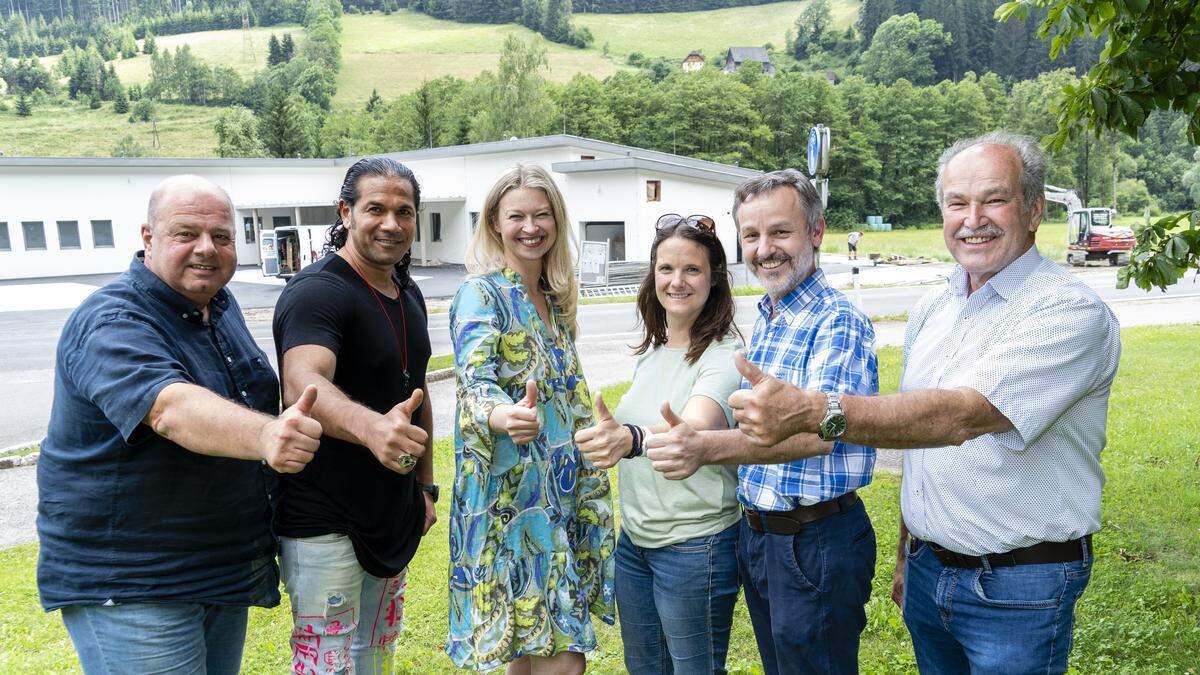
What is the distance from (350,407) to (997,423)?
72.9 inches

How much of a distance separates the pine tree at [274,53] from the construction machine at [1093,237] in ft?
391

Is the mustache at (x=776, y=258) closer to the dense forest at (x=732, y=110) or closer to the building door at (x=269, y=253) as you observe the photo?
the building door at (x=269, y=253)

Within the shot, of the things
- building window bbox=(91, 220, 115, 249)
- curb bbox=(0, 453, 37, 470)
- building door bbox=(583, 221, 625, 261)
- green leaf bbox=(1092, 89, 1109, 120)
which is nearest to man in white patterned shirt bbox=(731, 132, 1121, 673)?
green leaf bbox=(1092, 89, 1109, 120)

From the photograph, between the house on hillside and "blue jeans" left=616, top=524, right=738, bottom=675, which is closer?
"blue jeans" left=616, top=524, right=738, bottom=675

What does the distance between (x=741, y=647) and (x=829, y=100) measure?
81.9 meters

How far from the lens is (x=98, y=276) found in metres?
35.6

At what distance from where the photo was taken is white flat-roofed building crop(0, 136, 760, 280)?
97.9 ft

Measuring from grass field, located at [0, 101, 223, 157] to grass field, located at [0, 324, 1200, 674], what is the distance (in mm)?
80840

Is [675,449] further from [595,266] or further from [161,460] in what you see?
[595,266]

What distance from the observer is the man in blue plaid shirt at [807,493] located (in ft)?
8.15

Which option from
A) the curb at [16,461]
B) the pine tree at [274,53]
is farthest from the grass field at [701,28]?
the curb at [16,461]

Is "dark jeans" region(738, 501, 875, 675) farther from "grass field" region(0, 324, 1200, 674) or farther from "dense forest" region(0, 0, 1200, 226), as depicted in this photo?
"dense forest" region(0, 0, 1200, 226)

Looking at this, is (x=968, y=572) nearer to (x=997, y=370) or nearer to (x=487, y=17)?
(x=997, y=370)

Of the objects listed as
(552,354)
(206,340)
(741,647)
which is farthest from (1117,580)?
(206,340)
